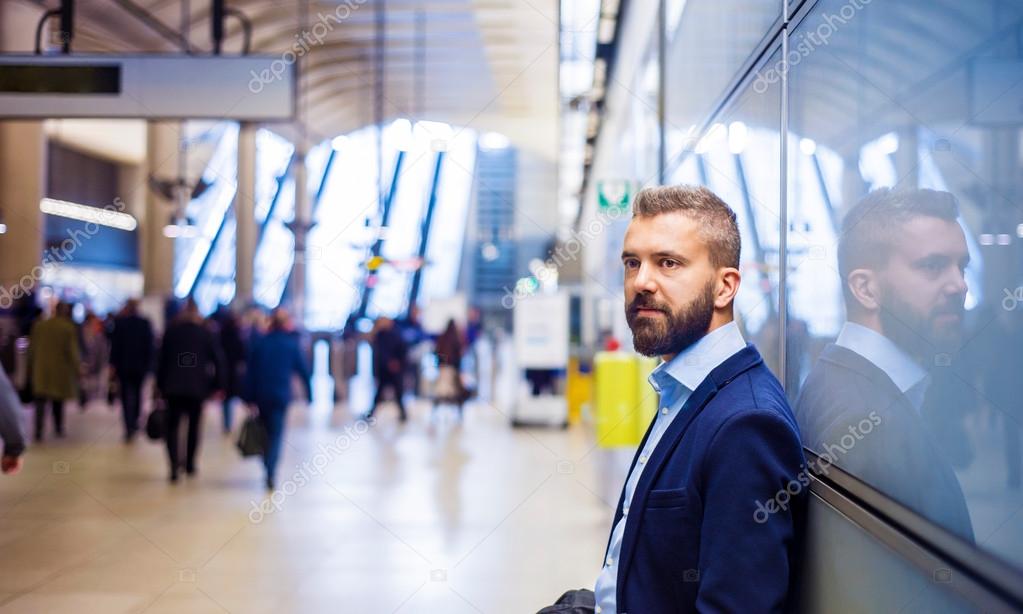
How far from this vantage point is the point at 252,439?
27.3ft

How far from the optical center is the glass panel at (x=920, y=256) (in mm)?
1333

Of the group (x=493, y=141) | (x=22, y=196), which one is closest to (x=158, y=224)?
(x=22, y=196)

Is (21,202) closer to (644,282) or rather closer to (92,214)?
(644,282)

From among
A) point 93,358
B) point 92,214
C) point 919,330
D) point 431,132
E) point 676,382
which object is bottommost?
point 93,358

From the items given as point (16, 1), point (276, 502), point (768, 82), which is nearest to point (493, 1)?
point (16, 1)

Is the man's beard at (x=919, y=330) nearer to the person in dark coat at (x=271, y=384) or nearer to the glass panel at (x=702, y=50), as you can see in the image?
the glass panel at (x=702, y=50)

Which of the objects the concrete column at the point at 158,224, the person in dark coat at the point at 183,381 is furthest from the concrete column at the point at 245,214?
the person in dark coat at the point at 183,381

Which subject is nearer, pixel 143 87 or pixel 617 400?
pixel 617 400

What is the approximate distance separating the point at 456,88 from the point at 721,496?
31.0m

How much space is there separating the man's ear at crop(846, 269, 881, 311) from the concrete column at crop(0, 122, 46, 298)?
44.6ft

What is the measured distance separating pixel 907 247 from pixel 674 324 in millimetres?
510

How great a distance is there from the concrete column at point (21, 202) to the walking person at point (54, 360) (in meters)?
2.56

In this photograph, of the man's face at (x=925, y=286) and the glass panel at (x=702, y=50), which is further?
the glass panel at (x=702, y=50)

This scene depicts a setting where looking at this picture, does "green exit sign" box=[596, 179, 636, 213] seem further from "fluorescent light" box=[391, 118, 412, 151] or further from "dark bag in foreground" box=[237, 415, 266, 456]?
"fluorescent light" box=[391, 118, 412, 151]
